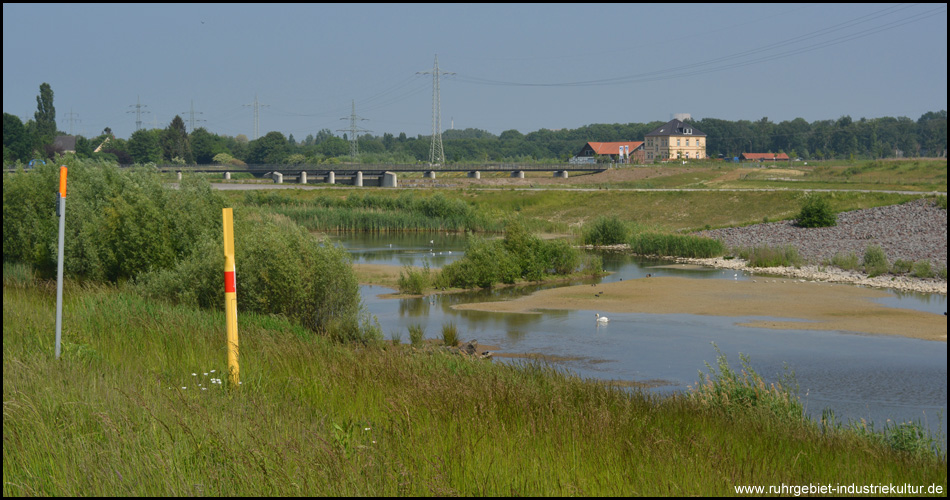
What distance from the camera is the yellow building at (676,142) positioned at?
166 metres

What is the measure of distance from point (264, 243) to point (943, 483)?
→ 51.1 feet

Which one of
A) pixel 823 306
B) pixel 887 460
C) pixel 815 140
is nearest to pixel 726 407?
pixel 887 460

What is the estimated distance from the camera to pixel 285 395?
897cm

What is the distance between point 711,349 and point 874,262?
67.5 feet

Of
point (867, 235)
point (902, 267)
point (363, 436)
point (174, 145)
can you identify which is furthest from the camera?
point (174, 145)

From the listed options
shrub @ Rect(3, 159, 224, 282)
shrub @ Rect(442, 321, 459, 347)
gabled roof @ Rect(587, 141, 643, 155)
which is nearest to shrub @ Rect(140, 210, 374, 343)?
shrub @ Rect(3, 159, 224, 282)

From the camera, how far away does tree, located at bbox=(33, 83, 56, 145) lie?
437ft

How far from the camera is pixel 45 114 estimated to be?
136125 millimetres

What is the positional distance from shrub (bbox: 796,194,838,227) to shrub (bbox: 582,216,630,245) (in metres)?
11.5

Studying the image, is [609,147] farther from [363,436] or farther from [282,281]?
[363,436]

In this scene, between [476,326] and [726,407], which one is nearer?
[726,407]

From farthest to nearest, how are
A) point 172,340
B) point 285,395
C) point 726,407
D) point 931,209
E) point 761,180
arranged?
point 761,180 → point 931,209 → point 172,340 → point 726,407 → point 285,395

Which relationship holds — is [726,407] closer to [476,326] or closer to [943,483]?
[943,483]

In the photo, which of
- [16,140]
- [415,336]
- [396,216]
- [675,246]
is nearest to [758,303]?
[415,336]
